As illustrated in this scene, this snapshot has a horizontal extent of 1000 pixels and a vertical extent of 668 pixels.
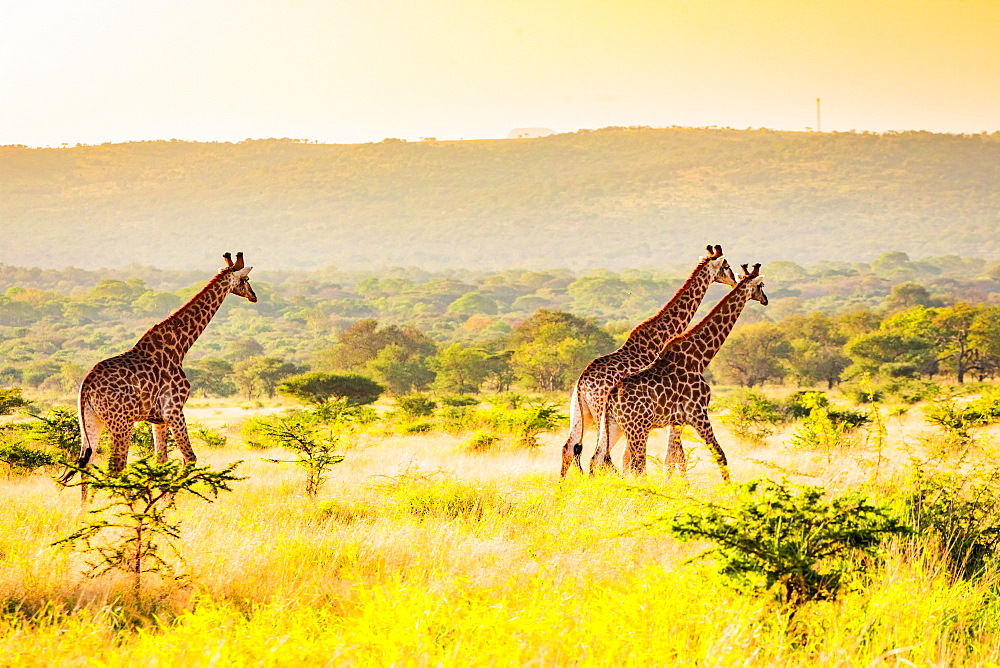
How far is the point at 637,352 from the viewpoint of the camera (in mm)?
9461

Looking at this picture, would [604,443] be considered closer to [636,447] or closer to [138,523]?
[636,447]

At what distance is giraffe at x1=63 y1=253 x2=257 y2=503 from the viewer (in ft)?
27.9

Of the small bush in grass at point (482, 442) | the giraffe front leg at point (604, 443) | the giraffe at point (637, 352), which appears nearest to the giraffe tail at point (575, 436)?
the giraffe at point (637, 352)

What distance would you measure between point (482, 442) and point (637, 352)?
6.20 meters

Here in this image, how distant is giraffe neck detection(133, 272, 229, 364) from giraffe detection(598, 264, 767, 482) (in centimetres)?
390

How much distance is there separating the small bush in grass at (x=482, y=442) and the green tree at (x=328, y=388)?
1352 cm

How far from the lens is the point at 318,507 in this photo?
8281 mm

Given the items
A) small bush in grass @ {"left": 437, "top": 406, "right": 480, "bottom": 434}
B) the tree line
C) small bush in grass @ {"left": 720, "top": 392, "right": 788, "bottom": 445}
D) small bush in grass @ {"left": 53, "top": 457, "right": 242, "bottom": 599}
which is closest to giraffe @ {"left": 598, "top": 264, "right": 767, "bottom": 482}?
small bush in grass @ {"left": 53, "top": 457, "right": 242, "bottom": 599}

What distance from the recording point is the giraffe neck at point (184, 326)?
9109 millimetres

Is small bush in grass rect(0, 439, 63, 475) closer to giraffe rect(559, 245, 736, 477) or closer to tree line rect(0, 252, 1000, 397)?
giraffe rect(559, 245, 736, 477)

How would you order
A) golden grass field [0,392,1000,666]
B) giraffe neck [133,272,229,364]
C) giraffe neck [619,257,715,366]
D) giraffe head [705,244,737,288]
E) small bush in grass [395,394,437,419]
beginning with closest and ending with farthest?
golden grass field [0,392,1000,666] → giraffe neck [133,272,229,364] → giraffe neck [619,257,715,366] → giraffe head [705,244,737,288] → small bush in grass [395,394,437,419]

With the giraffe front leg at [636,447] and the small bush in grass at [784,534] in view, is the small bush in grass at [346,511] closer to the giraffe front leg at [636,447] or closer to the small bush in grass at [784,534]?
the giraffe front leg at [636,447]

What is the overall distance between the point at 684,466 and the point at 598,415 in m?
0.91

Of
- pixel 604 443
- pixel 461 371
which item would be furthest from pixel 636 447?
pixel 461 371
